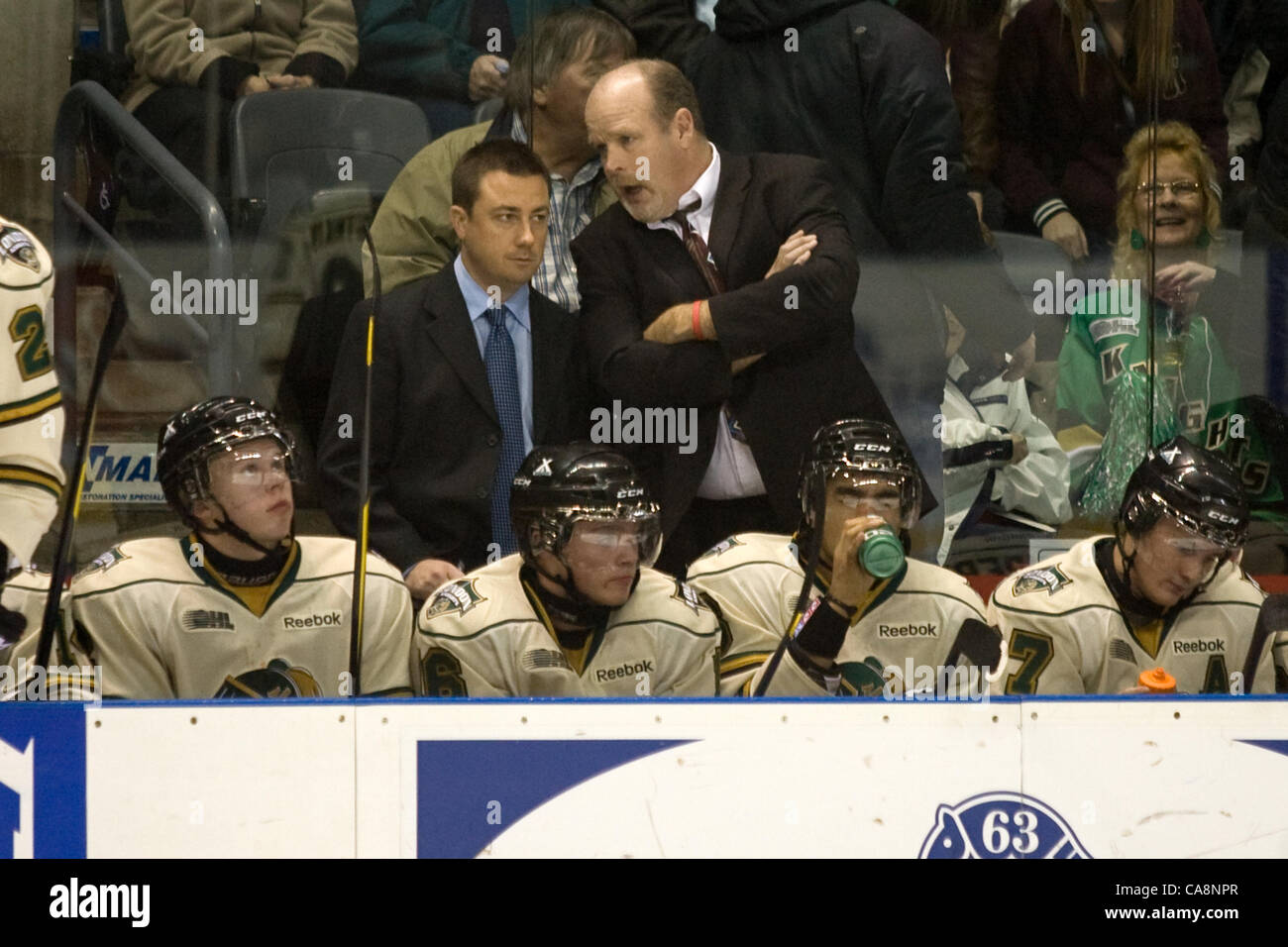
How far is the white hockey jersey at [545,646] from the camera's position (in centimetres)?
338

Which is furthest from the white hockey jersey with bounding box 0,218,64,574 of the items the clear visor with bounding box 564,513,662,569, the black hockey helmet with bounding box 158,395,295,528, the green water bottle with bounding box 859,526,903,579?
the green water bottle with bounding box 859,526,903,579

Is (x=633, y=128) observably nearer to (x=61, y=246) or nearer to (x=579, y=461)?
(x=579, y=461)

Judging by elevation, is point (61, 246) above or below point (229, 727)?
above

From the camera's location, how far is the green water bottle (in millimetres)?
3381

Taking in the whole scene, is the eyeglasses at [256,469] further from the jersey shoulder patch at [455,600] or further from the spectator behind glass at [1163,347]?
the spectator behind glass at [1163,347]

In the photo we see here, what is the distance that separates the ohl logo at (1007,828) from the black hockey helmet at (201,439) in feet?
4.70

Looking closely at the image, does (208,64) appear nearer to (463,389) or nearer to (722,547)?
(463,389)

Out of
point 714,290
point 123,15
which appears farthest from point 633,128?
point 123,15

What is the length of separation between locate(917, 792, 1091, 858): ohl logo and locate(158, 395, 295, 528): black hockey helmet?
56.3 inches

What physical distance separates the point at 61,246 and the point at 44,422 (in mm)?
342

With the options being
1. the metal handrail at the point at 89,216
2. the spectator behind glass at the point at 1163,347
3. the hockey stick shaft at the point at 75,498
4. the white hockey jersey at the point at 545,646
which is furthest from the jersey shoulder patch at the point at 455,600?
the spectator behind glass at the point at 1163,347

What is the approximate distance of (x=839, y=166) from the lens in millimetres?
3438

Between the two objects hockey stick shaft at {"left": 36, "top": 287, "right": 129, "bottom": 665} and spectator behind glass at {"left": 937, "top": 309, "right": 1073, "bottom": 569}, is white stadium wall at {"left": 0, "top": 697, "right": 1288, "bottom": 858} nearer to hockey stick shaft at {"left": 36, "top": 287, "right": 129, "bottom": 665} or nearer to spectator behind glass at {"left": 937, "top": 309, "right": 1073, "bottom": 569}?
hockey stick shaft at {"left": 36, "top": 287, "right": 129, "bottom": 665}
